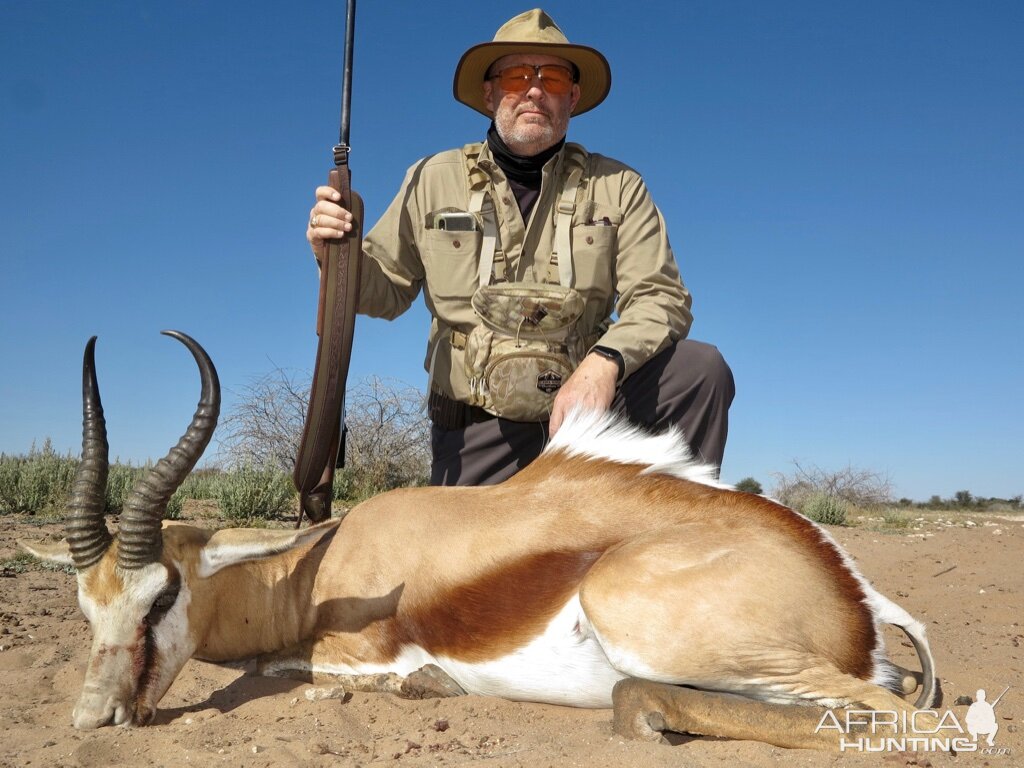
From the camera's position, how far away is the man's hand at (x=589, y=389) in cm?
397

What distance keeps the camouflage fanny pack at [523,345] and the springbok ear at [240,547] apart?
1498mm

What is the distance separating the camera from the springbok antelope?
2.69 meters

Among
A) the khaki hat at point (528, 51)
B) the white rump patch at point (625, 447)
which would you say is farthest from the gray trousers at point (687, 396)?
the khaki hat at point (528, 51)

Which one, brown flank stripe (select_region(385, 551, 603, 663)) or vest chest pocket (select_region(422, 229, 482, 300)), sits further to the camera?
vest chest pocket (select_region(422, 229, 482, 300))

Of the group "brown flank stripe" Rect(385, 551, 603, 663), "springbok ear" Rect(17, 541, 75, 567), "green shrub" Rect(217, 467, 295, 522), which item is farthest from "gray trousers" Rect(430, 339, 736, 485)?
"green shrub" Rect(217, 467, 295, 522)

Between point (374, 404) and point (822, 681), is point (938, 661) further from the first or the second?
point (374, 404)

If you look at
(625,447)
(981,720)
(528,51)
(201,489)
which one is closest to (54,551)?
(625,447)

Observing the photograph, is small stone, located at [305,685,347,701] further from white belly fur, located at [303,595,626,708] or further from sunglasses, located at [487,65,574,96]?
sunglasses, located at [487,65,574,96]

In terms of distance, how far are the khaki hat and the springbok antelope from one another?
271 centimetres

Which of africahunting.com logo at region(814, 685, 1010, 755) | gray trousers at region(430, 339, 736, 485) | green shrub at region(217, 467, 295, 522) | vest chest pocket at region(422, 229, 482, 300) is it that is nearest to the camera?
africahunting.com logo at region(814, 685, 1010, 755)

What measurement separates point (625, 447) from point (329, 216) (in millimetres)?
2038

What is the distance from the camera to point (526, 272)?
5.03m

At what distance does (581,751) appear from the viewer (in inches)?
101

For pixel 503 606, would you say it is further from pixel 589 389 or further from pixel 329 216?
pixel 329 216
